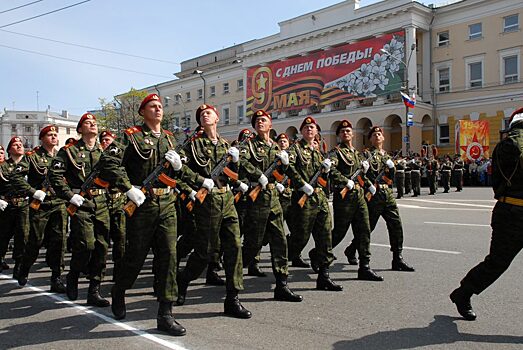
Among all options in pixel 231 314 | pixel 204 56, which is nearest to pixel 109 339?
pixel 231 314

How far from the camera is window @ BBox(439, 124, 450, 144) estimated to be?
122 ft

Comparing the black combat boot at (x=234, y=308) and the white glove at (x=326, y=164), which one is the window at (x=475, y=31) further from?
the black combat boot at (x=234, y=308)

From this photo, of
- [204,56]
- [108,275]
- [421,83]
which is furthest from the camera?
[204,56]

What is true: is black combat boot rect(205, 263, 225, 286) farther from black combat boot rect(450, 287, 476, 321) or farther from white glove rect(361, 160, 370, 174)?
black combat boot rect(450, 287, 476, 321)

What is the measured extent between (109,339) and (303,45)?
42.4m

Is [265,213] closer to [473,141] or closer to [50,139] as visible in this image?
[50,139]

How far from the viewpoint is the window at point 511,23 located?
110 ft

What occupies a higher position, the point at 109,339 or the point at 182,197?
the point at 182,197

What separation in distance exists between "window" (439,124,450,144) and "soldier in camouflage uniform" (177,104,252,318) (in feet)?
114

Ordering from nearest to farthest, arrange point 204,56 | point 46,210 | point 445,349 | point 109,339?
point 445,349
point 109,339
point 46,210
point 204,56

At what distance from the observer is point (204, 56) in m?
69.2

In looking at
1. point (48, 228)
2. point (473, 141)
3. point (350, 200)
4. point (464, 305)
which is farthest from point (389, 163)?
point (473, 141)

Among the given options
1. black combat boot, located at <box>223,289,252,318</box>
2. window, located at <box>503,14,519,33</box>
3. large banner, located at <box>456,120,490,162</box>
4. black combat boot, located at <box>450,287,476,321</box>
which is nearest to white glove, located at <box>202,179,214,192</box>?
black combat boot, located at <box>223,289,252,318</box>

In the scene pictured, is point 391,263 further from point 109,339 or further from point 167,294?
point 109,339
